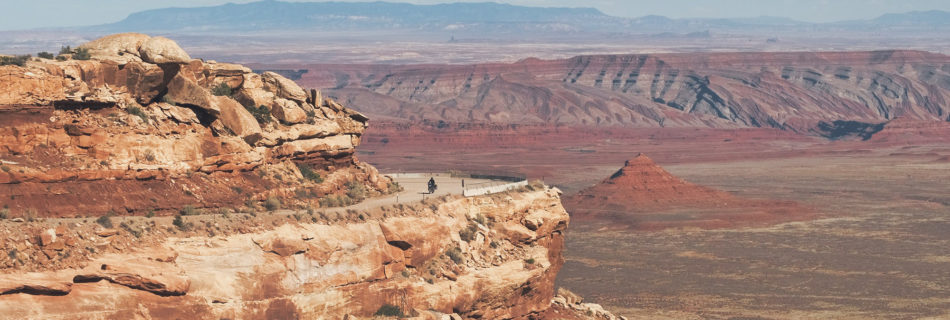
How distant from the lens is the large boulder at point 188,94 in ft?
93.4

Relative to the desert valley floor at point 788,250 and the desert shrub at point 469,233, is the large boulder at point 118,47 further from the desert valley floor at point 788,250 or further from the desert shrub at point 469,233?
the desert valley floor at point 788,250

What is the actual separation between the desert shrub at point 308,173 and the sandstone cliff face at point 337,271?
235 centimetres

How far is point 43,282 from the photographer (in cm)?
2159

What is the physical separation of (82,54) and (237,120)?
3667mm

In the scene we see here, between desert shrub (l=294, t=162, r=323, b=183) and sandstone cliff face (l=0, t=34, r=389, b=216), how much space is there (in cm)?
11

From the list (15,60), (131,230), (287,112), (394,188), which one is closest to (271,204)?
(287,112)

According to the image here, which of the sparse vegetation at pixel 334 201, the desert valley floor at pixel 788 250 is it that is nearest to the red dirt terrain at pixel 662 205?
the desert valley floor at pixel 788 250

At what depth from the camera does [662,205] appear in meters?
105

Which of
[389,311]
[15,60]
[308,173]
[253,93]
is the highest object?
[15,60]

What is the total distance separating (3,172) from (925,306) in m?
47.0

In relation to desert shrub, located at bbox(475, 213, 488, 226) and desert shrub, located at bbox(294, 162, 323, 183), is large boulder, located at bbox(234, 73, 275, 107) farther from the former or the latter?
desert shrub, located at bbox(475, 213, 488, 226)

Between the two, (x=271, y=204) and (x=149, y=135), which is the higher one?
(x=149, y=135)

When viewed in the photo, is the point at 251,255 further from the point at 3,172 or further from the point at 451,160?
the point at 451,160

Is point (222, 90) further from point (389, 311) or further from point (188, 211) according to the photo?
point (389, 311)
